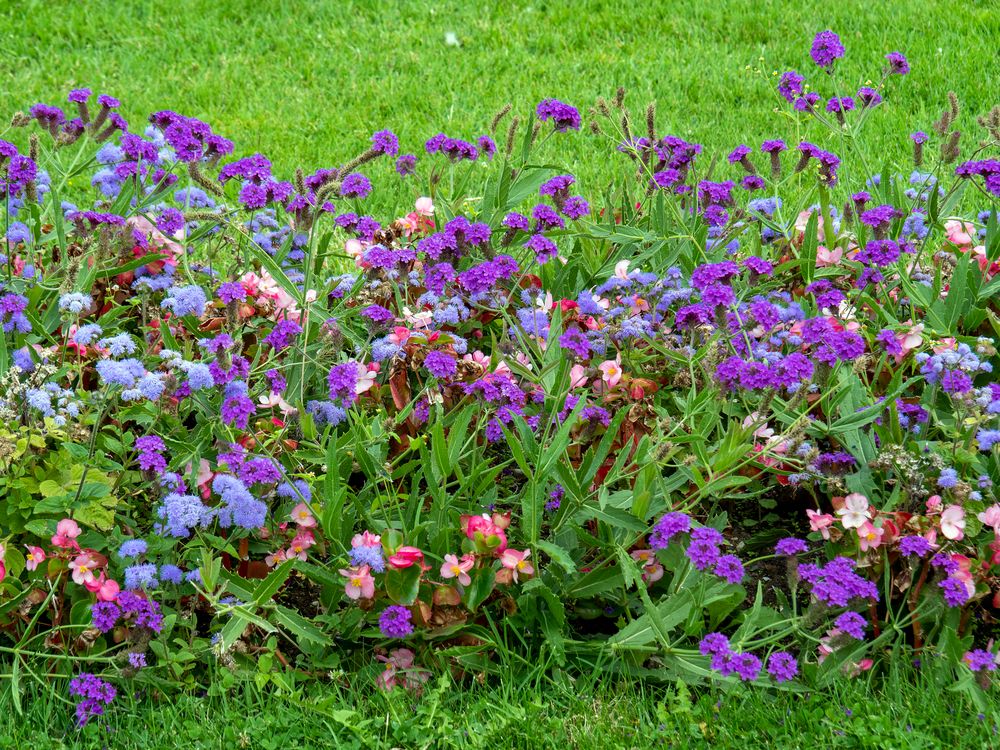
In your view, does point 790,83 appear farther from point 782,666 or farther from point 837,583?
point 782,666

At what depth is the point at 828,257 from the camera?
367 cm

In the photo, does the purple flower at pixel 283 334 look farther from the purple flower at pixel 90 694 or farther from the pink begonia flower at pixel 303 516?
the purple flower at pixel 90 694

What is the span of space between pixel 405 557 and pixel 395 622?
143 millimetres

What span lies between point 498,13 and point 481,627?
215 inches

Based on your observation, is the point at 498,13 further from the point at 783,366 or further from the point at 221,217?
the point at 783,366

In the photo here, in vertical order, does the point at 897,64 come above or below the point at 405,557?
above

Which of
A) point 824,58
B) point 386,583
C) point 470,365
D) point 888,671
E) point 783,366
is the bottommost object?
point 888,671

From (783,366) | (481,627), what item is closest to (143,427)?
(481,627)

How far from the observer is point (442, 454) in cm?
265

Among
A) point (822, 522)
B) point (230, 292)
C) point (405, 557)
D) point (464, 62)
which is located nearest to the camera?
point (405, 557)

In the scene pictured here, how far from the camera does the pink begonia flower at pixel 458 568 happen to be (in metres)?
2.63

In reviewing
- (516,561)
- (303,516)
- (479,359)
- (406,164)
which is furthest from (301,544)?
(406,164)

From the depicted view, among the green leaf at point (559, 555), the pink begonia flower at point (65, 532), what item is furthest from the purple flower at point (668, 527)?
the pink begonia flower at point (65, 532)

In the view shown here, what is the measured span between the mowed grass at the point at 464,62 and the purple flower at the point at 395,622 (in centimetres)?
329
